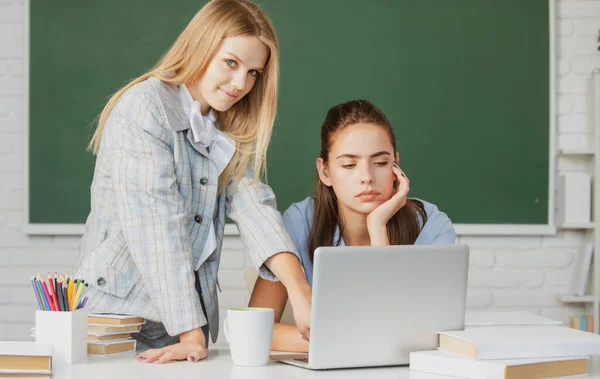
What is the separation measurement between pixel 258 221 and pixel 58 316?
51 cm

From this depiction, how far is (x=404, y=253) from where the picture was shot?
3.76 feet

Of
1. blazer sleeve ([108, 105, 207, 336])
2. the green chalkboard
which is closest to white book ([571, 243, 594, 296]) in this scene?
the green chalkboard

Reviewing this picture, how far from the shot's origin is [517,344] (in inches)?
43.4

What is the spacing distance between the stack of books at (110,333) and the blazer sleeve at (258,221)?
292mm

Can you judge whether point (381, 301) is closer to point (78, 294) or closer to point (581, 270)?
point (78, 294)

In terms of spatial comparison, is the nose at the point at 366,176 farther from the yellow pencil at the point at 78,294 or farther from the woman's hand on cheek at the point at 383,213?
the yellow pencil at the point at 78,294

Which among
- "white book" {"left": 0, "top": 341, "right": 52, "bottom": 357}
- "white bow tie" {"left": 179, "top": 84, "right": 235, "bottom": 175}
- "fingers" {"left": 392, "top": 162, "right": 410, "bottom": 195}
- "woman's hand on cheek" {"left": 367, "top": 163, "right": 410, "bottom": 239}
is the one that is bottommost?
"white book" {"left": 0, "top": 341, "right": 52, "bottom": 357}

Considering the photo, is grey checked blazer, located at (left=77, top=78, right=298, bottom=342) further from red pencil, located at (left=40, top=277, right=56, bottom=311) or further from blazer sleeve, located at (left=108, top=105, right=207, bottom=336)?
red pencil, located at (left=40, top=277, right=56, bottom=311)

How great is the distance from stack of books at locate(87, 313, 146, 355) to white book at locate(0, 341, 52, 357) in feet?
0.54

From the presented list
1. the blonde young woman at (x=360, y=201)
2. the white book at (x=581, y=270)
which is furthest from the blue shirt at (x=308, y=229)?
the white book at (x=581, y=270)

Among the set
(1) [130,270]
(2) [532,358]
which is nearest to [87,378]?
(1) [130,270]

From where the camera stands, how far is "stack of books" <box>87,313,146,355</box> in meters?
1.26

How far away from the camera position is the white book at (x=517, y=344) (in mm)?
1096

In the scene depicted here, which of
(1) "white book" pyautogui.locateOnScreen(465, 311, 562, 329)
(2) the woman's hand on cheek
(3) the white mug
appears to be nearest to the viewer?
(3) the white mug
